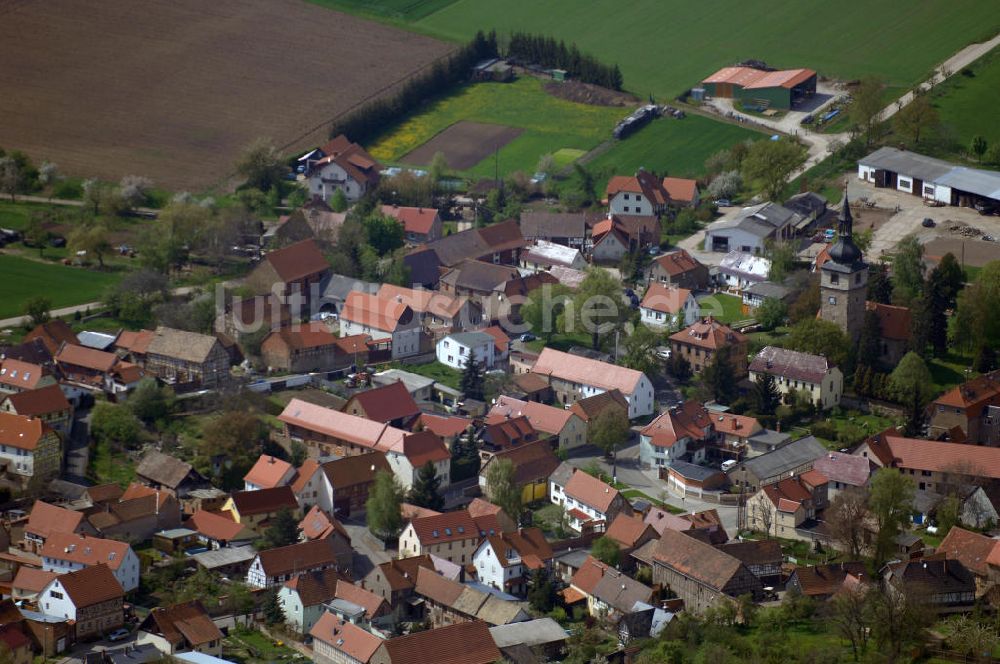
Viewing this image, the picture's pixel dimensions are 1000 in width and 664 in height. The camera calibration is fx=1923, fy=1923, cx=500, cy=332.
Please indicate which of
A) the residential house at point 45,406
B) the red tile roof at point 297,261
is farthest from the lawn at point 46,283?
the residential house at point 45,406

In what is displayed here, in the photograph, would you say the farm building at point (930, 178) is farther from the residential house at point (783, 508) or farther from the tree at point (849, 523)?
the tree at point (849, 523)

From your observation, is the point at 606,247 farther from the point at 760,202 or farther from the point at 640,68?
the point at 640,68

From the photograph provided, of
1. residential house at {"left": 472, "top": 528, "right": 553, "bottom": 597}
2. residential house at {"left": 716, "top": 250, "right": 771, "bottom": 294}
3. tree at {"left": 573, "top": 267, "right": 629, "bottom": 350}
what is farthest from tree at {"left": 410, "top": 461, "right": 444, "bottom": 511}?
residential house at {"left": 716, "top": 250, "right": 771, "bottom": 294}

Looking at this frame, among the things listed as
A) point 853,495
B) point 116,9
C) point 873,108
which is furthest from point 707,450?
point 116,9

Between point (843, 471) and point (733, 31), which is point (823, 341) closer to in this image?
point (843, 471)


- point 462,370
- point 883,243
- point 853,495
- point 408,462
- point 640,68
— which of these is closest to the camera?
point 853,495
